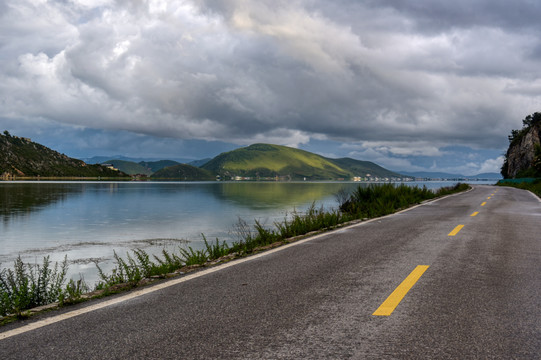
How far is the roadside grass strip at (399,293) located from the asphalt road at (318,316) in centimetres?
5

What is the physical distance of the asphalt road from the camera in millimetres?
3512

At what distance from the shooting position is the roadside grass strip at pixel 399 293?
454 cm

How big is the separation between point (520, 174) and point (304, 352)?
96.2 meters

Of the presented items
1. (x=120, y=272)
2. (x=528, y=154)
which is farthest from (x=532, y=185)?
(x=120, y=272)

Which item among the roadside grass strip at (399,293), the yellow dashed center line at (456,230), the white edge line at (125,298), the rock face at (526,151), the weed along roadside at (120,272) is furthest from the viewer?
the rock face at (526,151)

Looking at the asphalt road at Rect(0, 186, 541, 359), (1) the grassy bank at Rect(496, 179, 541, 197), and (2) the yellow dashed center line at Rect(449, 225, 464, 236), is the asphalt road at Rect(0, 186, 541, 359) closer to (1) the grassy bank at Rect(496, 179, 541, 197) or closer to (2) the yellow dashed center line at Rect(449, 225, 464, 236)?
(2) the yellow dashed center line at Rect(449, 225, 464, 236)

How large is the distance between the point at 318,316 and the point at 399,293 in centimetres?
147

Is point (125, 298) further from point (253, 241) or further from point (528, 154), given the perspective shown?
point (528, 154)

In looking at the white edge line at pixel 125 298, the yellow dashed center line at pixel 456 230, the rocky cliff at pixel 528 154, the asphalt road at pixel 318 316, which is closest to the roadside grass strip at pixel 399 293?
the asphalt road at pixel 318 316

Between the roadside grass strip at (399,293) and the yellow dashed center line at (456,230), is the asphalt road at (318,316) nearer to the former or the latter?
the roadside grass strip at (399,293)

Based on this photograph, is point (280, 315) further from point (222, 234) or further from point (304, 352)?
point (222, 234)

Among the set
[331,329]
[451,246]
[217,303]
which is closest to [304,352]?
[331,329]

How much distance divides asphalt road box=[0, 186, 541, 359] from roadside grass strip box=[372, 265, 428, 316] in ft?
0.17

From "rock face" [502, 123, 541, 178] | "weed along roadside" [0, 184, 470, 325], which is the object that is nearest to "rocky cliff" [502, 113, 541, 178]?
"rock face" [502, 123, 541, 178]
